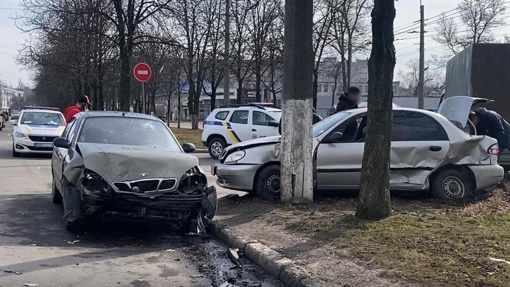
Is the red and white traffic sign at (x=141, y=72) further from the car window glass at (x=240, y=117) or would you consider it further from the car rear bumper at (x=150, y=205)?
the car rear bumper at (x=150, y=205)

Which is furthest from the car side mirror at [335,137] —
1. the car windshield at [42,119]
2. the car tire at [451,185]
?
the car windshield at [42,119]

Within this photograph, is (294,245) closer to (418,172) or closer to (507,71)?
(418,172)

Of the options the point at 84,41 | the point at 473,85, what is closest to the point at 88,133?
the point at 473,85

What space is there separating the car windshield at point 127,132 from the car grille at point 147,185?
4.16ft

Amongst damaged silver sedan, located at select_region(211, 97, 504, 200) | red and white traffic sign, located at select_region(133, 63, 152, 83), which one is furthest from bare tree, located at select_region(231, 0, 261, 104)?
damaged silver sedan, located at select_region(211, 97, 504, 200)

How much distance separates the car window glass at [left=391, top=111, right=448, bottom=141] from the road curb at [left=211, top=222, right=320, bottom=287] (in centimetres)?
366

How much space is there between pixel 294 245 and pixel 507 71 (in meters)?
9.97

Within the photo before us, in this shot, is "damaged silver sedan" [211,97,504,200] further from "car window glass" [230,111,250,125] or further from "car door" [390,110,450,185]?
"car window glass" [230,111,250,125]

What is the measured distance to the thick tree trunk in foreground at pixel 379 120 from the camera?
7.96m

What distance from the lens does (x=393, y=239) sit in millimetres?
6984

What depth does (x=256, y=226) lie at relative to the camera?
8352mm

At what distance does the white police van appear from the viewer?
2017cm

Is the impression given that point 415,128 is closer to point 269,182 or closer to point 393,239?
point 269,182

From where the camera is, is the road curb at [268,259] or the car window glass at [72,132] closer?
the road curb at [268,259]
